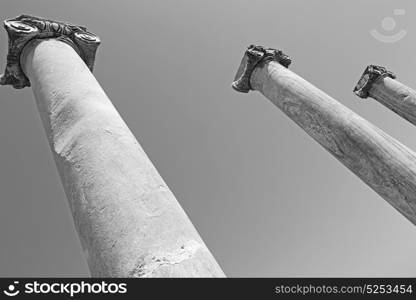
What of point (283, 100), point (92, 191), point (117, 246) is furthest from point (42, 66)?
point (283, 100)

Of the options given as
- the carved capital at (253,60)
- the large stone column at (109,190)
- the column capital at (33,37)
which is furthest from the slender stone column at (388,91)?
the large stone column at (109,190)

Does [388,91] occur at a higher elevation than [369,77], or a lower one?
lower

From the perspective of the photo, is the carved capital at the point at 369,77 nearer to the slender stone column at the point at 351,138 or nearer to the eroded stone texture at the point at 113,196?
the slender stone column at the point at 351,138

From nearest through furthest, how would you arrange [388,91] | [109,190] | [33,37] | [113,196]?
[113,196] < [109,190] < [33,37] < [388,91]

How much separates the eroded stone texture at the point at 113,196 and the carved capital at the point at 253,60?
15.7m

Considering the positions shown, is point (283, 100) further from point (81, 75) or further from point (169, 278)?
point (169, 278)

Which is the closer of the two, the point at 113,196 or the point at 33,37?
the point at 113,196

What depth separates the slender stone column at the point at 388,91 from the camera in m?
27.0

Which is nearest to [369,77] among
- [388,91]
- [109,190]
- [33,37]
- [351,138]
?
[388,91]

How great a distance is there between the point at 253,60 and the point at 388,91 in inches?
424

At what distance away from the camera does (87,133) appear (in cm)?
1030

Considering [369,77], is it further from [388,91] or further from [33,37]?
[33,37]

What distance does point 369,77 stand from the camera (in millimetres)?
31359

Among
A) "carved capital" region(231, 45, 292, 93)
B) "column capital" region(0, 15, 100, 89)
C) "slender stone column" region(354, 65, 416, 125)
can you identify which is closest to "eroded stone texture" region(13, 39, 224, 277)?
"column capital" region(0, 15, 100, 89)
